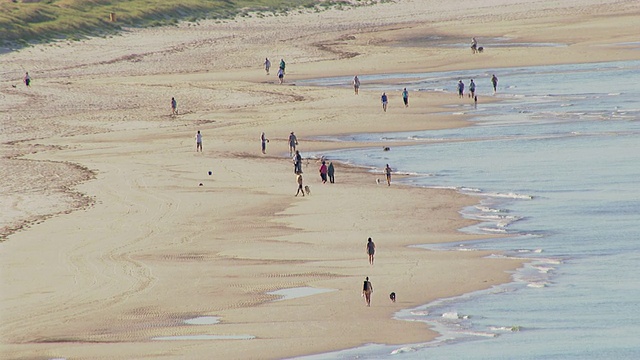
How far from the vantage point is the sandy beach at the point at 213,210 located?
2302cm

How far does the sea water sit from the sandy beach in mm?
994

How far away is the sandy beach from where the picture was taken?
23.0 m

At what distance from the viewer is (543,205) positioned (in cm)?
3359

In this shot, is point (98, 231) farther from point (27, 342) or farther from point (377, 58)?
point (377, 58)

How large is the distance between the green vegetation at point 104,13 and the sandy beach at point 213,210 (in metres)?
5.07

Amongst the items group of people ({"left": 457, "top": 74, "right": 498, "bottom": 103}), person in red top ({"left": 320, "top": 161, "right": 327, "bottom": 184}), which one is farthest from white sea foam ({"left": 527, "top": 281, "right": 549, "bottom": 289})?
Result: group of people ({"left": 457, "top": 74, "right": 498, "bottom": 103})

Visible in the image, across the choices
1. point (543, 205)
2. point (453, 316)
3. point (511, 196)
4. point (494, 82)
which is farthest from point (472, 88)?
point (453, 316)

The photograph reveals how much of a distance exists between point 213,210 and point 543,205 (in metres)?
9.10

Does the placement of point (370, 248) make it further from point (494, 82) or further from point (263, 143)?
point (494, 82)

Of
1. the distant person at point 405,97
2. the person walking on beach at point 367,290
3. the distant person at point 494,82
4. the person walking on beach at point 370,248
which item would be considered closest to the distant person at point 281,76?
the distant person at point 405,97

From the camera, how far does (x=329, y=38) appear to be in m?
91.1

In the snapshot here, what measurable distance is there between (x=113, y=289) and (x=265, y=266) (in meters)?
3.73

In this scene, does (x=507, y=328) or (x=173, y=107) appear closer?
(x=507, y=328)

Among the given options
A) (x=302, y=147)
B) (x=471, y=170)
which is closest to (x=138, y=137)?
(x=302, y=147)
